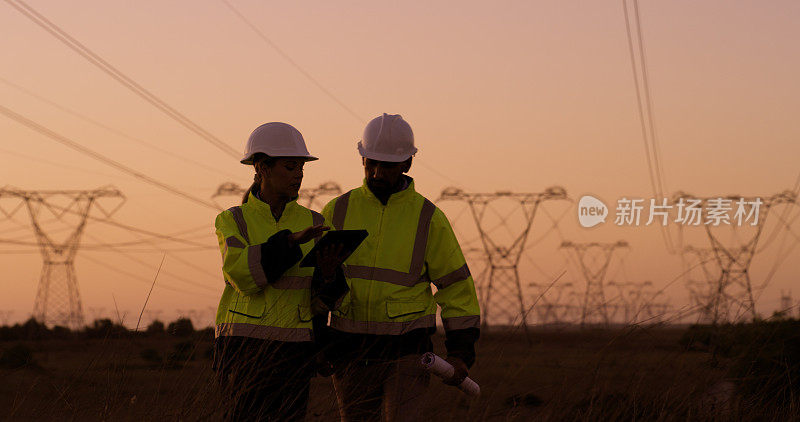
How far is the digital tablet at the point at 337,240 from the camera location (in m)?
5.08

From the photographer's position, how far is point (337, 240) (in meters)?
5.13

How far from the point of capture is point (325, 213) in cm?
614

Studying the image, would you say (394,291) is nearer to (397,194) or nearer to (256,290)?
(397,194)

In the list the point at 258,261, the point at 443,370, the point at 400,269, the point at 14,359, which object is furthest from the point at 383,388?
the point at 14,359

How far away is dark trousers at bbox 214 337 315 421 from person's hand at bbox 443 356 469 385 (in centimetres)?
88

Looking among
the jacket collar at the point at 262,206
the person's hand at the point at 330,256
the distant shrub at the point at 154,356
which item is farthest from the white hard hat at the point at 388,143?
the distant shrub at the point at 154,356

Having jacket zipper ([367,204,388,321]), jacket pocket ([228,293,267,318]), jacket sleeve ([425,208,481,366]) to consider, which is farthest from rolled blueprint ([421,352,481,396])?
jacket pocket ([228,293,267,318])

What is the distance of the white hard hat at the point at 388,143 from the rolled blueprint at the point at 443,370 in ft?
3.90

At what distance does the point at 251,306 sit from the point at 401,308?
991 millimetres

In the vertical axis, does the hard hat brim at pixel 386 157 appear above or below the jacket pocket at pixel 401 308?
above

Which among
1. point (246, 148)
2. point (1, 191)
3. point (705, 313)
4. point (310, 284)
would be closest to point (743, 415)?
point (705, 313)

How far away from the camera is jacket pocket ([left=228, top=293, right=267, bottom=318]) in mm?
5215

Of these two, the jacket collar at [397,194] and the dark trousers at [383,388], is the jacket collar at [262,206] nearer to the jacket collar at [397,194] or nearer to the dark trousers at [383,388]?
the jacket collar at [397,194]

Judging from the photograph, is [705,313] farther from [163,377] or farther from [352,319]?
[163,377]
